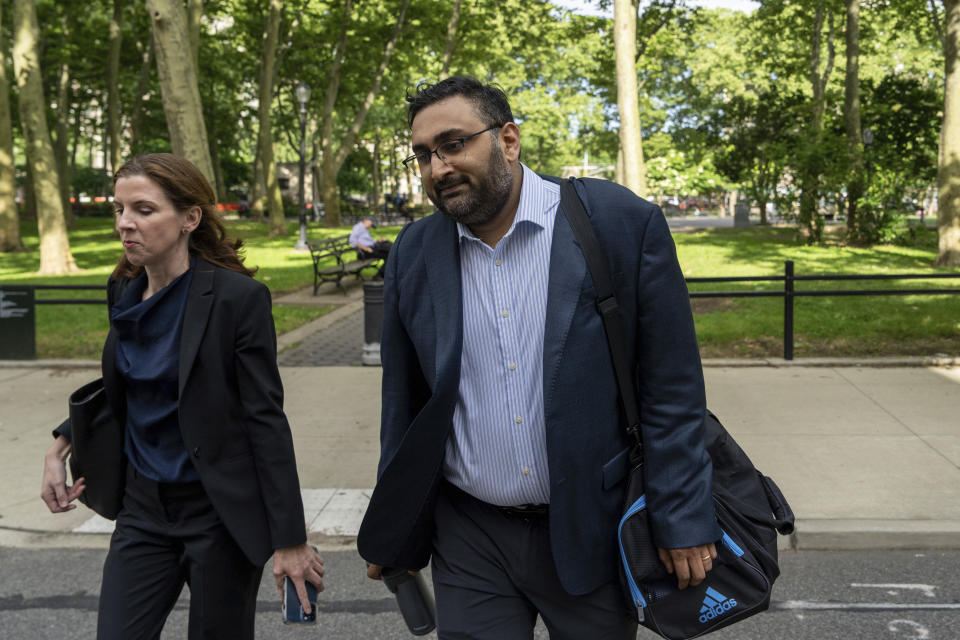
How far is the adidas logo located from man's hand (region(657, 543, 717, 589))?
0.15 feet

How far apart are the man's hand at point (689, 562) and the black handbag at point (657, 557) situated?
2 centimetres

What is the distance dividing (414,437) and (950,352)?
9.12 m

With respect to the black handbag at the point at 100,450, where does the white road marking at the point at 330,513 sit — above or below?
below

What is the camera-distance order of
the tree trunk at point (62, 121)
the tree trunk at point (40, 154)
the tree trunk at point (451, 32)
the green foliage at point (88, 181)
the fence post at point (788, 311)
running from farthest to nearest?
1. the green foliage at point (88, 181)
2. the tree trunk at point (62, 121)
3. the tree trunk at point (451, 32)
4. the tree trunk at point (40, 154)
5. the fence post at point (788, 311)

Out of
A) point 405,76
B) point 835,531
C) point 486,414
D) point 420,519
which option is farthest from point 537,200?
point 405,76

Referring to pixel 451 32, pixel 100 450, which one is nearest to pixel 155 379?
pixel 100 450

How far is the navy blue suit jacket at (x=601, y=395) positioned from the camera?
2.16 metres

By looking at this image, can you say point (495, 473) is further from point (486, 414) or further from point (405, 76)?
point (405, 76)

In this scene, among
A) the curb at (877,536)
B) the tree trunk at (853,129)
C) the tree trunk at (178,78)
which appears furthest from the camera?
the tree trunk at (853,129)

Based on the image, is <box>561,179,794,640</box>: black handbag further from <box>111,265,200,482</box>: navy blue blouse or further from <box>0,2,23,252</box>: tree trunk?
<box>0,2,23,252</box>: tree trunk

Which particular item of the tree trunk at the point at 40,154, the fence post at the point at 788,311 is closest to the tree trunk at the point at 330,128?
the tree trunk at the point at 40,154

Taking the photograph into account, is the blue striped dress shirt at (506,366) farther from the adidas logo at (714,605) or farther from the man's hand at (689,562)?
the adidas logo at (714,605)

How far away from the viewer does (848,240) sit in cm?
2264

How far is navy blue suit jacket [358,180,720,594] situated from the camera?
216 centimetres
